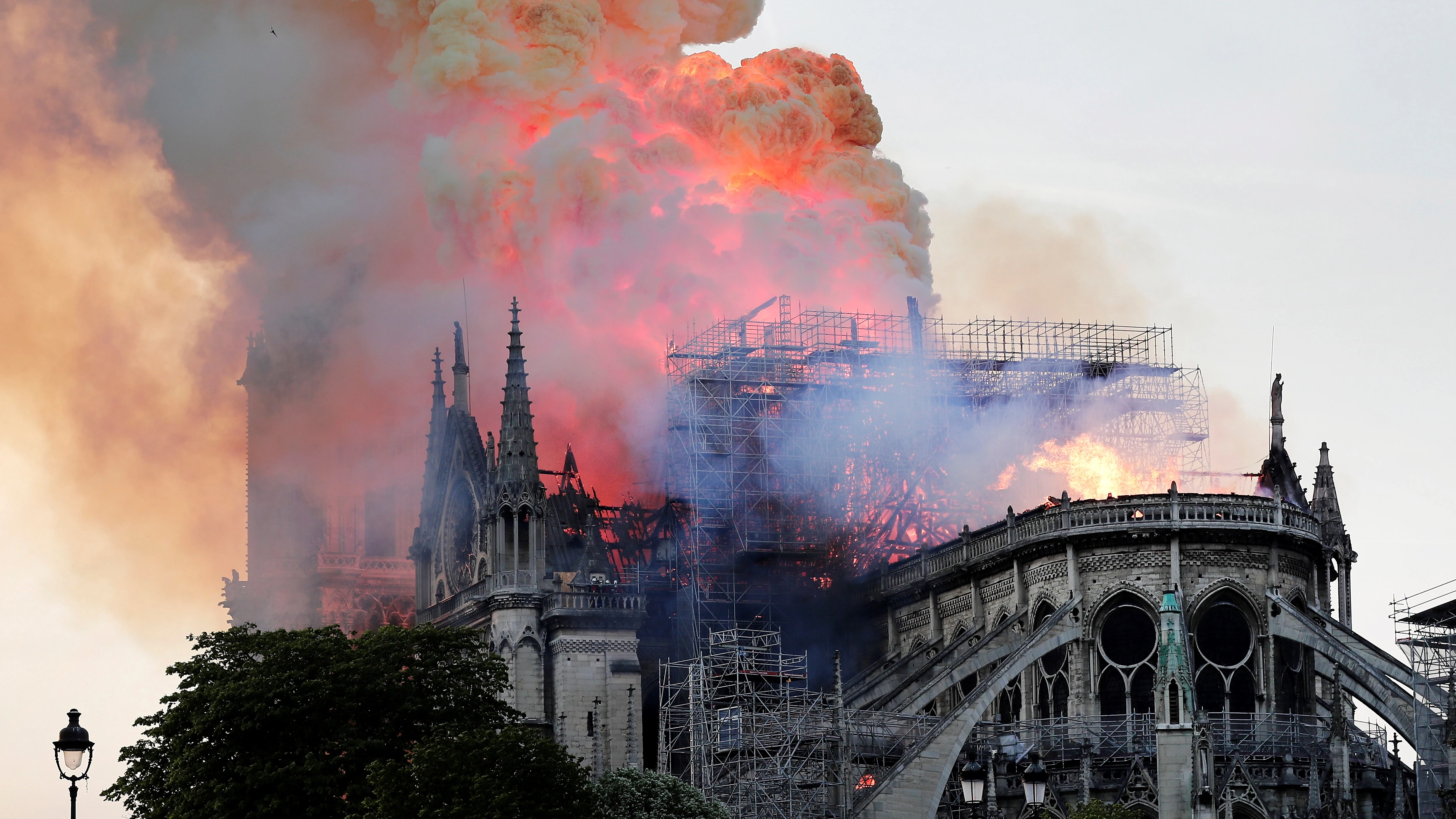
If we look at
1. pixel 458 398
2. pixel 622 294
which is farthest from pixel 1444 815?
pixel 458 398

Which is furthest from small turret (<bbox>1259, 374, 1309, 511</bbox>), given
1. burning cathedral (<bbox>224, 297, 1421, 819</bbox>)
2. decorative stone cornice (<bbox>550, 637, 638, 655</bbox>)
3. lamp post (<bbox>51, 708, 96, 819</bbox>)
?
lamp post (<bbox>51, 708, 96, 819</bbox>)

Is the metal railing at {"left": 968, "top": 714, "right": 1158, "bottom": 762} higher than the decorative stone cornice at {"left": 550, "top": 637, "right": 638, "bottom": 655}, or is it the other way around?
the decorative stone cornice at {"left": 550, "top": 637, "right": 638, "bottom": 655}

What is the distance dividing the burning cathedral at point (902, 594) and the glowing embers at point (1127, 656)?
9cm

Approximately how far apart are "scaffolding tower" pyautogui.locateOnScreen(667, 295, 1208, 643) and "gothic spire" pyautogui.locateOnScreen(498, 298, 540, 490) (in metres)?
5.09

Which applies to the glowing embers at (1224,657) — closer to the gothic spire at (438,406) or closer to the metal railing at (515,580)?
the metal railing at (515,580)

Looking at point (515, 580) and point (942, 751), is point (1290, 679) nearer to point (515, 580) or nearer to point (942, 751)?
point (942, 751)

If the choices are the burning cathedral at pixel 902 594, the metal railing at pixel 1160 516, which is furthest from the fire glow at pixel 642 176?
the metal railing at pixel 1160 516

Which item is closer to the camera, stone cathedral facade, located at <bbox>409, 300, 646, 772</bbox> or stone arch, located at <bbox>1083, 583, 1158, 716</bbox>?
stone arch, located at <bbox>1083, 583, 1158, 716</bbox>

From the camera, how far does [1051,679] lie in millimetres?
77250

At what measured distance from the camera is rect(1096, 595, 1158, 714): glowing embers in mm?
75188

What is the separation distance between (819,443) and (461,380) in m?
18.6

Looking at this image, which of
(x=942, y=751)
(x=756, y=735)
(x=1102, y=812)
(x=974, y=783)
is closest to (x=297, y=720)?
(x=756, y=735)

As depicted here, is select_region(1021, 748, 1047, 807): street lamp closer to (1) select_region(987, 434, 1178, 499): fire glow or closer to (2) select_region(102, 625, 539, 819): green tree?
(2) select_region(102, 625, 539, 819): green tree

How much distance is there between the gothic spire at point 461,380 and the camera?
329ft
